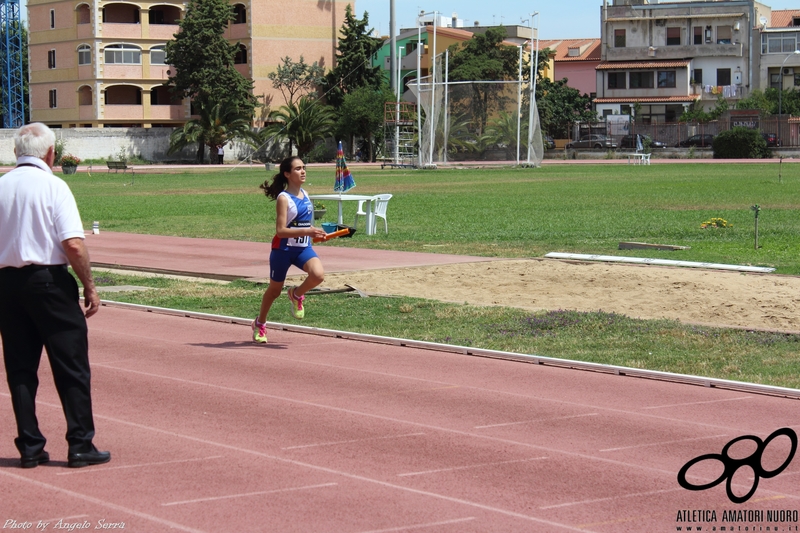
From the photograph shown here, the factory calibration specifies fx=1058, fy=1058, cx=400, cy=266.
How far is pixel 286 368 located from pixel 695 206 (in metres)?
22.3

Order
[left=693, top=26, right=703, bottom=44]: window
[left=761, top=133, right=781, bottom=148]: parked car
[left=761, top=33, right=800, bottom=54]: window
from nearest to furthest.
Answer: [left=761, top=133, right=781, bottom=148]: parked car, [left=761, top=33, right=800, bottom=54]: window, [left=693, top=26, right=703, bottom=44]: window

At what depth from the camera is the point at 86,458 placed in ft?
20.5

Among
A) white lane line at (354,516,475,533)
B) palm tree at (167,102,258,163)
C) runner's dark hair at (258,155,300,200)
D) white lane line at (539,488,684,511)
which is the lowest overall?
white lane line at (539,488,684,511)

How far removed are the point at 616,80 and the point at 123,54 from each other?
44825 mm

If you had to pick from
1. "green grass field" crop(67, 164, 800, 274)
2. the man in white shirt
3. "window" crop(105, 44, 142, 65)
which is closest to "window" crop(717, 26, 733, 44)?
"green grass field" crop(67, 164, 800, 274)

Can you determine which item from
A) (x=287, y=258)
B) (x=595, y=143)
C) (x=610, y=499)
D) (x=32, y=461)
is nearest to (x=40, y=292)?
(x=32, y=461)

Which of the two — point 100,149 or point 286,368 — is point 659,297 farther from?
point 100,149

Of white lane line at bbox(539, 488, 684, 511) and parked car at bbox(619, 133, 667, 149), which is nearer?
white lane line at bbox(539, 488, 684, 511)

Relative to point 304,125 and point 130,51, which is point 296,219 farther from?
point 130,51

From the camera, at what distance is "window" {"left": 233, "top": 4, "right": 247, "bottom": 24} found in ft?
284

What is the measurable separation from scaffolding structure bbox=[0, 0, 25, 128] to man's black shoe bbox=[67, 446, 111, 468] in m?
82.1

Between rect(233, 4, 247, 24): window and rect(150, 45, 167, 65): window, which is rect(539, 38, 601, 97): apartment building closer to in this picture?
rect(233, 4, 247, 24): window

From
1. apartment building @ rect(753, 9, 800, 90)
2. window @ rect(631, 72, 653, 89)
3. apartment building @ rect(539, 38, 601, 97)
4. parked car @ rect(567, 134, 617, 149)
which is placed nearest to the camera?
parked car @ rect(567, 134, 617, 149)

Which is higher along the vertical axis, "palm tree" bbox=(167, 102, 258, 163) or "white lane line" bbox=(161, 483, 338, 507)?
"palm tree" bbox=(167, 102, 258, 163)
